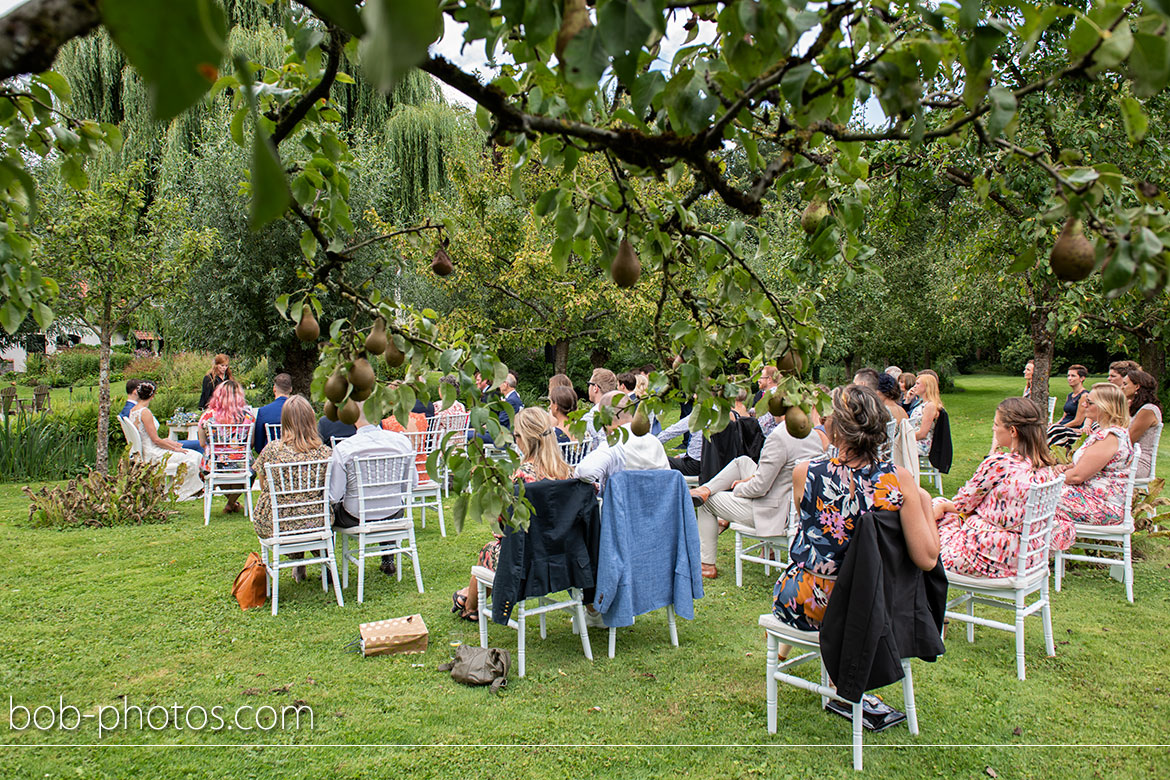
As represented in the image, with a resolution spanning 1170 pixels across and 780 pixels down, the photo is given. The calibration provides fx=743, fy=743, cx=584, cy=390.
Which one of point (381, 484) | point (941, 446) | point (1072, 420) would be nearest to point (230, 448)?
point (381, 484)

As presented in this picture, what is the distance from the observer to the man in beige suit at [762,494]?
5.23 meters

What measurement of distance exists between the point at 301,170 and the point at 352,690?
9.22 ft

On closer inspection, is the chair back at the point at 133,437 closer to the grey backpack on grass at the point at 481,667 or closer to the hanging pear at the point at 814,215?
the grey backpack on grass at the point at 481,667

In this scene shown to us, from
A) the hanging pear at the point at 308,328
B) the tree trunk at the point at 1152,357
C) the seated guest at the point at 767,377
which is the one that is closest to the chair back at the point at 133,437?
the seated guest at the point at 767,377

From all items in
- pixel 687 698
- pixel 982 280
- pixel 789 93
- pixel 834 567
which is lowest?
pixel 687 698

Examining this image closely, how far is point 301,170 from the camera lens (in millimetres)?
2016

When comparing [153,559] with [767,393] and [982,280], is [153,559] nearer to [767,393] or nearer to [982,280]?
[767,393]

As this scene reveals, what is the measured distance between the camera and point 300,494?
202 inches

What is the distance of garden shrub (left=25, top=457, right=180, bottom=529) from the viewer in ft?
24.0

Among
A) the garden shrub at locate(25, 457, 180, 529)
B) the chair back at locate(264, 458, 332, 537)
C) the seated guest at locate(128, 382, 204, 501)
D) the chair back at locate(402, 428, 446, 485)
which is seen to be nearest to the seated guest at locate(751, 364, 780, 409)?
the chair back at locate(264, 458, 332, 537)

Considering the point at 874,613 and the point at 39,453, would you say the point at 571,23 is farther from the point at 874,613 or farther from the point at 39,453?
the point at 39,453

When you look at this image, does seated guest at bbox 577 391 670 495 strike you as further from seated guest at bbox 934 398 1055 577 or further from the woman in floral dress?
seated guest at bbox 934 398 1055 577

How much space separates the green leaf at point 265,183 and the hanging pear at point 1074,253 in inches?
44.0

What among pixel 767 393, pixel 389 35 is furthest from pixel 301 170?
pixel 389 35
